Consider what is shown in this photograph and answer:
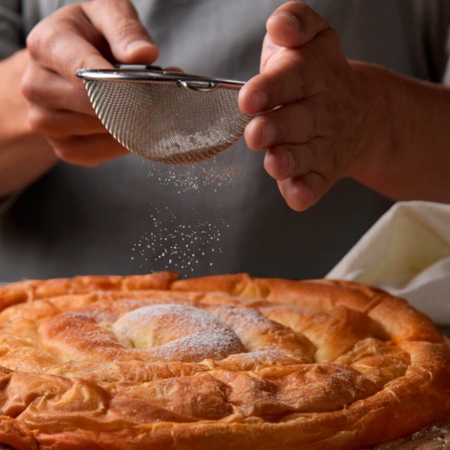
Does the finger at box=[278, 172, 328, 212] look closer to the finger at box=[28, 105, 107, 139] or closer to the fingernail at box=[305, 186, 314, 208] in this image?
the fingernail at box=[305, 186, 314, 208]

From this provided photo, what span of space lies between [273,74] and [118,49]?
18.8 inches

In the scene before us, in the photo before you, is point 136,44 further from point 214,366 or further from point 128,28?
point 214,366

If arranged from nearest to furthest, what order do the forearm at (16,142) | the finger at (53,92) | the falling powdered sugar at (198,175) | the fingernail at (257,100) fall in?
1. the fingernail at (257,100)
2. the finger at (53,92)
3. the falling powdered sugar at (198,175)
4. the forearm at (16,142)

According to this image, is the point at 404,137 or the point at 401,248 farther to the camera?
the point at 401,248

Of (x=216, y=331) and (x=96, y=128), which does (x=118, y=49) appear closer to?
(x=96, y=128)

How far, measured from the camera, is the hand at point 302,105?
107cm

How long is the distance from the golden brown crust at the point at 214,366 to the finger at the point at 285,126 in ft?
1.04

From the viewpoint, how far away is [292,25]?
3.73 ft

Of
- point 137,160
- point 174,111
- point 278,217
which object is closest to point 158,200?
point 137,160

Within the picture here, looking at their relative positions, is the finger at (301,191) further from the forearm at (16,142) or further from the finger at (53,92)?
the forearm at (16,142)

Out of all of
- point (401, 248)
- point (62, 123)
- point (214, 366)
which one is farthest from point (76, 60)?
point (401, 248)

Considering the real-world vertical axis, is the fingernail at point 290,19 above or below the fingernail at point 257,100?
above

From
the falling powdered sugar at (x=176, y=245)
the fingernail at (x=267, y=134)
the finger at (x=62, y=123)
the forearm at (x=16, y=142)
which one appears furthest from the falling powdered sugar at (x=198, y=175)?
the fingernail at (x=267, y=134)

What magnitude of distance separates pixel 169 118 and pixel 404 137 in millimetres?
536
